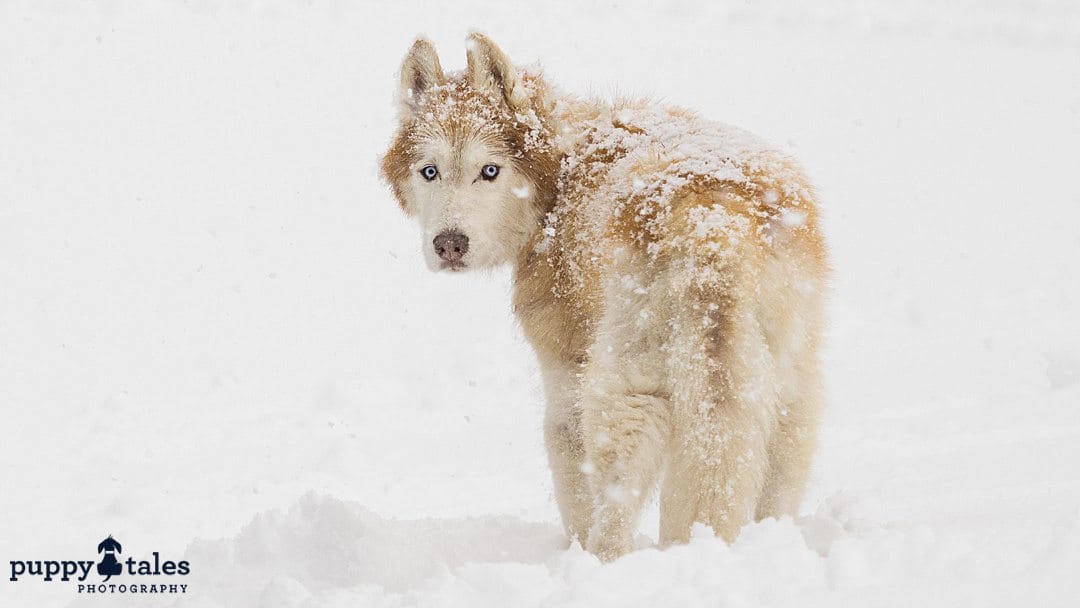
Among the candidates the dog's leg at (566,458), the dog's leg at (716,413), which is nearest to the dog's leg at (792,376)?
the dog's leg at (716,413)

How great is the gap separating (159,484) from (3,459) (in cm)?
151

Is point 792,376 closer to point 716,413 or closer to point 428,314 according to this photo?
point 716,413

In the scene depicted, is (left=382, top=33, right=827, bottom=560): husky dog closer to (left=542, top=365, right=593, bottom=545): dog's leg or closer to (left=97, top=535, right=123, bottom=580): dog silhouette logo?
(left=542, top=365, right=593, bottom=545): dog's leg

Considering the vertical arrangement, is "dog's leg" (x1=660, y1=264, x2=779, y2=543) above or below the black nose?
below

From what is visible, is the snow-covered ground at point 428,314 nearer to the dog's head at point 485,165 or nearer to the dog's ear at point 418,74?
the dog's head at point 485,165

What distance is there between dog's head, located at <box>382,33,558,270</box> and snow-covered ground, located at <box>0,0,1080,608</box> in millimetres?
732

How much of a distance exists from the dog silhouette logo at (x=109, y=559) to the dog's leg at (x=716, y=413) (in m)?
3.19

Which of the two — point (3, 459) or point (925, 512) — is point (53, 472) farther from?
point (925, 512)

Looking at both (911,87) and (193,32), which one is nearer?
(193,32)

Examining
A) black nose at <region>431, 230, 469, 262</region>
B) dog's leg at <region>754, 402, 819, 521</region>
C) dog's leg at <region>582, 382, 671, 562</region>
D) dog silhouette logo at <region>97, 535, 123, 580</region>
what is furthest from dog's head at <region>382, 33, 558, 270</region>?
dog silhouette logo at <region>97, 535, 123, 580</region>

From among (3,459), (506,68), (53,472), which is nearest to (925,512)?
(506,68)

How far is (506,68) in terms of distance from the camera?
4.40 m

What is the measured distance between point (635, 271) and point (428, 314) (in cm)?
780

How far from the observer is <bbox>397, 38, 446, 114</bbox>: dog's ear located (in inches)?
181
